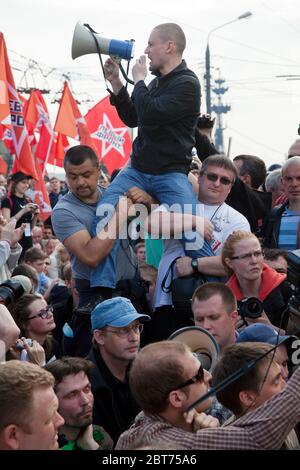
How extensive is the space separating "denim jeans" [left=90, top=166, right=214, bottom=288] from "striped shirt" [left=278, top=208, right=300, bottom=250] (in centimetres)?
72

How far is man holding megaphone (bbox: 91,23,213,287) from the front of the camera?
597 centimetres

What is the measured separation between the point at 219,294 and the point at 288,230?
1.37 meters

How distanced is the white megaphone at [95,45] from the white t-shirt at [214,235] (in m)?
1.14

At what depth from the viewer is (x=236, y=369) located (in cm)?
414

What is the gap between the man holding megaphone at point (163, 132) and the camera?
5.97m

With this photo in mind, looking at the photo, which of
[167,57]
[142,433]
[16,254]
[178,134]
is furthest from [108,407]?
[16,254]

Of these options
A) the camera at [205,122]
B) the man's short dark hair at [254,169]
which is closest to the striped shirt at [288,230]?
the camera at [205,122]

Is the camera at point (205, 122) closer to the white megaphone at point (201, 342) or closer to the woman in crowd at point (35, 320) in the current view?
the woman in crowd at point (35, 320)

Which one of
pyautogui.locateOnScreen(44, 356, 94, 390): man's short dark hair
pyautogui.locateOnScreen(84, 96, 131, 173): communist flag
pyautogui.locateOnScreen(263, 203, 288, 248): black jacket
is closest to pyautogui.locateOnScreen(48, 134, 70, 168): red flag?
pyautogui.locateOnScreen(84, 96, 131, 173): communist flag

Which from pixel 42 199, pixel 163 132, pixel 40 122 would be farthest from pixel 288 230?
pixel 40 122

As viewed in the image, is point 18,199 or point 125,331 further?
point 18,199

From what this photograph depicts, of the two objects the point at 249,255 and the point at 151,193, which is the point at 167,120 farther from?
the point at 249,255

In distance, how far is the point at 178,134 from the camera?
6.08 metres

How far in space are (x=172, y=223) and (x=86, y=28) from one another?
4.98ft
